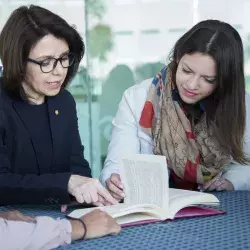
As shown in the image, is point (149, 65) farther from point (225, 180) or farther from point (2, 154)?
point (2, 154)

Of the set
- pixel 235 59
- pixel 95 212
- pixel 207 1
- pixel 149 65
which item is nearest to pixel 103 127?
pixel 149 65

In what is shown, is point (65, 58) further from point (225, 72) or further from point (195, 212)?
point (195, 212)

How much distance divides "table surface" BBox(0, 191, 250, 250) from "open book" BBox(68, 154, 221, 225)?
38 millimetres

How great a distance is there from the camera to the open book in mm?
1537

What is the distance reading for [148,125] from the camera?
212 centimetres

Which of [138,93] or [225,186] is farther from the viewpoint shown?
[138,93]

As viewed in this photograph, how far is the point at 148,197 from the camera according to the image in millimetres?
1619

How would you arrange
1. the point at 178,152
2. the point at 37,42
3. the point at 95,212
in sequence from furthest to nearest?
the point at 178,152, the point at 37,42, the point at 95,212

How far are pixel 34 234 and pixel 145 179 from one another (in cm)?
46

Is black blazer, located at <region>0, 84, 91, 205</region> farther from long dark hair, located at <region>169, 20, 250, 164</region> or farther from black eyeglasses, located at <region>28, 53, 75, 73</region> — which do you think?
long dark hair, located at <region>169, 20, 250, 164</region>

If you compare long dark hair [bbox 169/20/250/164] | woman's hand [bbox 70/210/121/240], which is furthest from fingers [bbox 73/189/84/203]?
long dark hair [bbox 169/20/250/164]

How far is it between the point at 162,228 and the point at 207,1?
251 cm

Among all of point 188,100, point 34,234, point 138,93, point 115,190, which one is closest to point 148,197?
point 115,190

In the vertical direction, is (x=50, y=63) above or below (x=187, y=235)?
above
